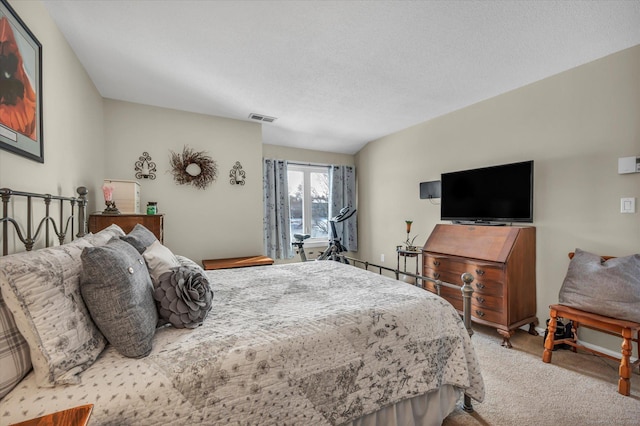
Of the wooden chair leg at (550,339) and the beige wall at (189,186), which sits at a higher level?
the beige wall at (189,186)

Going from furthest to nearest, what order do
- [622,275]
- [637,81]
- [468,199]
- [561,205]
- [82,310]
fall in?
1. [468,199]
2. [561,205]
3. [637,81]
4. [622,275]
5. [82,310]

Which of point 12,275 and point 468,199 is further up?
point 468,199

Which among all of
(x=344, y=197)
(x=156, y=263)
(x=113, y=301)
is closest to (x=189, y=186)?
(x=156, y=263)

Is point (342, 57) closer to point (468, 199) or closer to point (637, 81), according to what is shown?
point (468, 199)

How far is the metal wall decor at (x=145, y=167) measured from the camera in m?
3.20

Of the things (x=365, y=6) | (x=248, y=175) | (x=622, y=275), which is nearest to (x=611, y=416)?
(x=622, y=275)

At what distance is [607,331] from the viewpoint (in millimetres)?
1973

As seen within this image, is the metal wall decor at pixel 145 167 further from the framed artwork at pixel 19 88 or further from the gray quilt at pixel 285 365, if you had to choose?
the gray quilt at pixel 285 365

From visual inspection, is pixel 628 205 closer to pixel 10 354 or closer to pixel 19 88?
pixel 10 354

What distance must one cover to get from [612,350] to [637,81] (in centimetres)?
212

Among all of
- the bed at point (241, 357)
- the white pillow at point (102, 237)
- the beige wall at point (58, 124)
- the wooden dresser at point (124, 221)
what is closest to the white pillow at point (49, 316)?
the bed at point (241, 357)

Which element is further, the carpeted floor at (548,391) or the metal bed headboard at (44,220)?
the carpeted floor at (548,391)

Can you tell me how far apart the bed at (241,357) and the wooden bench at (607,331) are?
1.13 meters

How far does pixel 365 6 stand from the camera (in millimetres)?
1744
